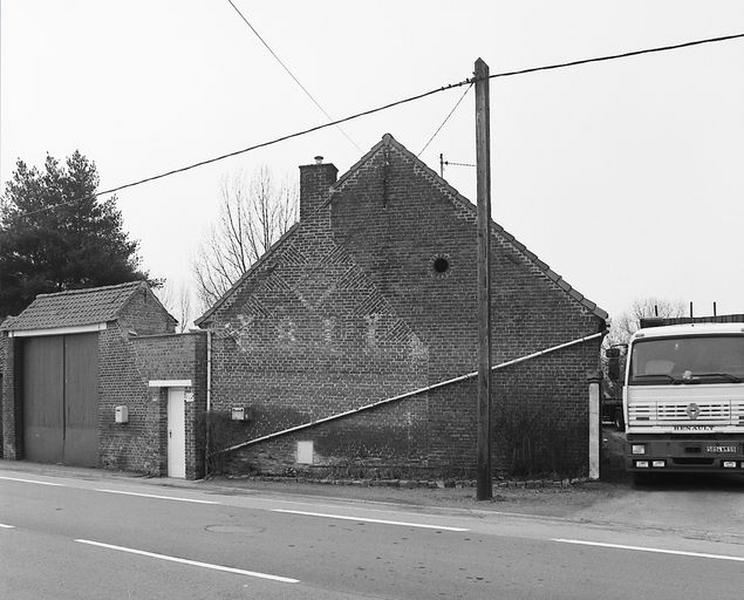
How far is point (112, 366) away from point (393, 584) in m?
16.4

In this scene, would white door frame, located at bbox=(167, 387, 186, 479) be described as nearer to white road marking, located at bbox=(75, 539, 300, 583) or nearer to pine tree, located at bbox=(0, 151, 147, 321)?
white road marking, located at bbox=(75, 539, 300, 583)

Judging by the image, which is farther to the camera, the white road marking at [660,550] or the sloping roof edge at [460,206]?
the sloping roof edge at [460,206]

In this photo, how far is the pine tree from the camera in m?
41.9

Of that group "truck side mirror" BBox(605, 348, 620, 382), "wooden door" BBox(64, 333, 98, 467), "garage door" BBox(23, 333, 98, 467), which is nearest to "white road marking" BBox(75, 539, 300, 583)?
"truck side mirror" BBox(605, 348, 620, 382)

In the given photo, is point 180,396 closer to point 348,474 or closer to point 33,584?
point 348,474

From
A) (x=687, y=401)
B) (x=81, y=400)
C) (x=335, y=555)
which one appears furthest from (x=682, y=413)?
(x=81, y=400)

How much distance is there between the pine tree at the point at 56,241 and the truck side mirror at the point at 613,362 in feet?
97.5

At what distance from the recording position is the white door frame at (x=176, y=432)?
2091 cm

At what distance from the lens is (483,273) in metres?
15.4

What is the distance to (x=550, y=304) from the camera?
18.0m

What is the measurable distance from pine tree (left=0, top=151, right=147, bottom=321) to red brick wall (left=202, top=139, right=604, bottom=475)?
2319cm

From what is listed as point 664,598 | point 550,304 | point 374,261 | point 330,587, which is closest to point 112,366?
point 374,261

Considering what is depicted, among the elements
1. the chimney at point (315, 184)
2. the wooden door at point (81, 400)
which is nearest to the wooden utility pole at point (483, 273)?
the chimney at point (315, 184)

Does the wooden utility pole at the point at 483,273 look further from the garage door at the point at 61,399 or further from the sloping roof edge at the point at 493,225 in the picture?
the garage door at the point at 61,399
